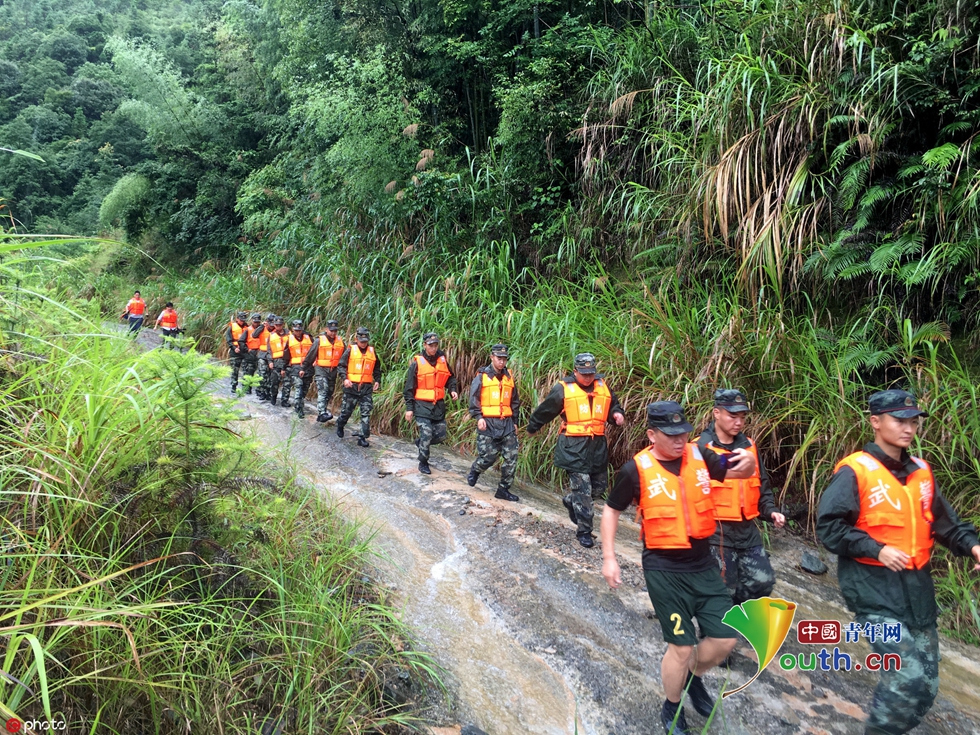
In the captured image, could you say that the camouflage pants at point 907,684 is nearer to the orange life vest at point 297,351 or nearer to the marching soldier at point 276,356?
the orange life vest at point 297,351

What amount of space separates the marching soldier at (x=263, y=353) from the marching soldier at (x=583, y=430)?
784 cm

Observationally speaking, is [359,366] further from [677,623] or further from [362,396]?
[677,623]

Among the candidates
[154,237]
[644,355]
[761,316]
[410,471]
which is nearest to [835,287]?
[761,316]

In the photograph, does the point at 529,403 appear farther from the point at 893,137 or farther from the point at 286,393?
the point at 286,393

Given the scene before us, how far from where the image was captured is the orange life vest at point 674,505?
303 centimetres

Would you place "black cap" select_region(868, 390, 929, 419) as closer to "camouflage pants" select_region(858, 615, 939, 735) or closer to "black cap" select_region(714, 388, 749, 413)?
"black cap" select_region(714, 388, 749, 413)

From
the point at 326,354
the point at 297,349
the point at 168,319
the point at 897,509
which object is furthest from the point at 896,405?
the point at 168,319

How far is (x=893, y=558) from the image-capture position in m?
2.66

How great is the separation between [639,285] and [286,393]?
7.17 metres

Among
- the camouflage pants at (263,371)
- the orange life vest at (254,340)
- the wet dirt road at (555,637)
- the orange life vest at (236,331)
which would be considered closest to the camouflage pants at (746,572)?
the wet dirt road at (555,637)

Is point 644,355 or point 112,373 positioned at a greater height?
point 112,373

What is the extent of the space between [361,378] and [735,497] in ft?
19.6

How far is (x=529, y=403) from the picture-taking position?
7336 millimetres

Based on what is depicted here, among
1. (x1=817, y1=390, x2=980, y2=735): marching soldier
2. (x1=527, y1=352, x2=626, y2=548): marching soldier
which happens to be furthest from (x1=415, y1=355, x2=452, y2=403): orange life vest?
(x1=817, y1=390, x2=980, y2=735): marching soldier
